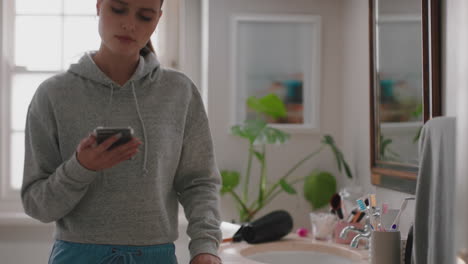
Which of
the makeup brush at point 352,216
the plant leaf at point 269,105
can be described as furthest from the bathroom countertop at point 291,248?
the plant leaf at point 269,105

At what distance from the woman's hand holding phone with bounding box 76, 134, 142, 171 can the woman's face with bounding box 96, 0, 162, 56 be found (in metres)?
0.22

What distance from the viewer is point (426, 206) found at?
1232 millimetres

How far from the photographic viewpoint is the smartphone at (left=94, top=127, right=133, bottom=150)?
40.4 inches

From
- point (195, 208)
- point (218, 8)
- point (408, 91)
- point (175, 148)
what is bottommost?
point (195, 208)

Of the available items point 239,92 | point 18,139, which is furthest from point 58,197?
point 18,139

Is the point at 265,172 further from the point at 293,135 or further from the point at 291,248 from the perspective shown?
the point at 291,248

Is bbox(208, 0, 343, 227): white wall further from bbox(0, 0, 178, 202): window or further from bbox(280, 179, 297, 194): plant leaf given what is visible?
bbox(0, 0, 178, 202): window

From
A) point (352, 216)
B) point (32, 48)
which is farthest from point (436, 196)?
point (32, 48)

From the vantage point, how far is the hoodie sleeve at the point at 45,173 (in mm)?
1104

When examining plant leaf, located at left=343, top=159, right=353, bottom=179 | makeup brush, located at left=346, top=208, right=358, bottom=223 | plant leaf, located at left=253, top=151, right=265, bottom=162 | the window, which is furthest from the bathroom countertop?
the window

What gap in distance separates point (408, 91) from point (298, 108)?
0.93 metres

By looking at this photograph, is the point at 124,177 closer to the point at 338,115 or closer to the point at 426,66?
the point at 426,66

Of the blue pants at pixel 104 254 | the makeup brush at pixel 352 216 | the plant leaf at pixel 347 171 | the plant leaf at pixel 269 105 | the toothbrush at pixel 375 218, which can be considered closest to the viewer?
the blue pants at pixel 104 254

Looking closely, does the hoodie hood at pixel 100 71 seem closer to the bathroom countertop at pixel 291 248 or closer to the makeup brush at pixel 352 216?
the bathroom countertop at pixel 291 248
